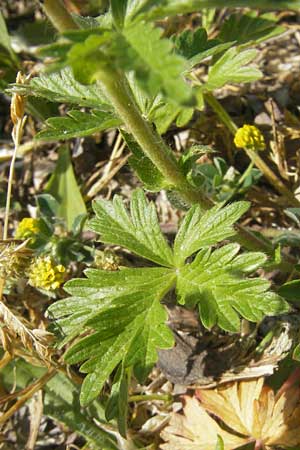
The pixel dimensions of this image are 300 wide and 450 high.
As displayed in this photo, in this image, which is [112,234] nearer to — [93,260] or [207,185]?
[93,260]

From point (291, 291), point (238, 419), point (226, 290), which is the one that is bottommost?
point (238, 419)

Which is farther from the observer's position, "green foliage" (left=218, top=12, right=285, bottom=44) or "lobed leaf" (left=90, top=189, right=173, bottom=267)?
"green foliage" (left=218, top=12, right=285, bottom=44)

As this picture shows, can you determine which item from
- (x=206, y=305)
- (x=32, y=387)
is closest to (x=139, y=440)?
(x=32, y=387)

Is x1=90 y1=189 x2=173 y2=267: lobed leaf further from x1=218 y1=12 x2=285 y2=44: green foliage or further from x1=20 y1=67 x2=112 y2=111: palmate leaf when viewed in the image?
x1=218 y1=12 x2=285 y2=44: green foliage

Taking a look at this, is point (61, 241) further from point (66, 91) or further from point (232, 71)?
point (232, 71)

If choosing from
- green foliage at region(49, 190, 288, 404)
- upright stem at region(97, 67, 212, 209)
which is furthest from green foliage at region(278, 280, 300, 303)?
upright stem at region(97, 67, 212, 209)

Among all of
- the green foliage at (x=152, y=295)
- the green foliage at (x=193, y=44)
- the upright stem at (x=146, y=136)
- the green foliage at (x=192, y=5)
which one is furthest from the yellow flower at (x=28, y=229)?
the green foliage at (x=192, y=5)

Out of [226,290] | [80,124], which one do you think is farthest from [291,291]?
[80,124]
